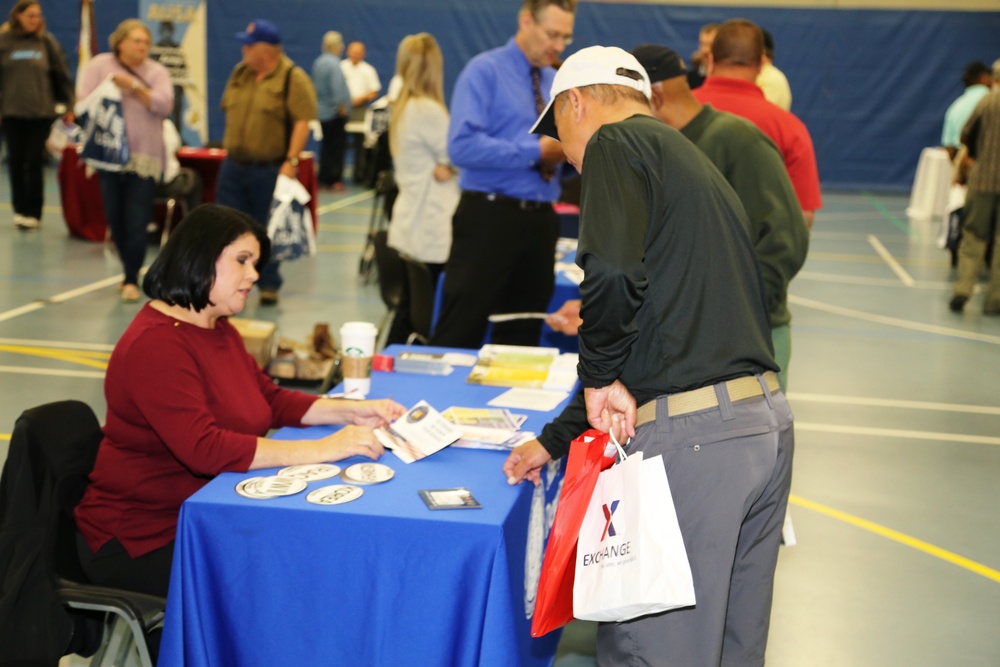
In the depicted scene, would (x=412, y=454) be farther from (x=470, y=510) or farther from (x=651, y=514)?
(x=651, y=514)

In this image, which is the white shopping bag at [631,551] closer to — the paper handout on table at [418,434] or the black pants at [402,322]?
the paper handout on table at [418,434]

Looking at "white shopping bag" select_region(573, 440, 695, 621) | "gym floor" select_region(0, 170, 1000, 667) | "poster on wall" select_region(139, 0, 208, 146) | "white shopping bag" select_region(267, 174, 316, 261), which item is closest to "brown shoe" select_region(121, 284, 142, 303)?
"gym floor" select_region(0, 170, 1000, 667)

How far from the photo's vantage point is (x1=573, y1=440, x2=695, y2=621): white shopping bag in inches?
73.4

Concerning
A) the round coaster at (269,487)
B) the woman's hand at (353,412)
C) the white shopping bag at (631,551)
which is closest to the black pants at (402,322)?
the woman's hand at (353,412)

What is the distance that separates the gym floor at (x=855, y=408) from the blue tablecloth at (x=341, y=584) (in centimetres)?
107

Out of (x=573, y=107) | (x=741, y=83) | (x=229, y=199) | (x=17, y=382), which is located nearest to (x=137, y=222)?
(x=229, y=199)

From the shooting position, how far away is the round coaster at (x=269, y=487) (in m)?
2.21

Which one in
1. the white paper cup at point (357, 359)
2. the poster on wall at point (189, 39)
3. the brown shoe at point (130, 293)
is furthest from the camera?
the poster on wall at point (189, 39)

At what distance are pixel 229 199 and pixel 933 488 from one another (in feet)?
15.8

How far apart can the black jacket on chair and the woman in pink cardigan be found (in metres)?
4.93

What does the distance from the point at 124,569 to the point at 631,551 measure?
4.08ft

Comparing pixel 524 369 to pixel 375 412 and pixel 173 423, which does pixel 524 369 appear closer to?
pixel 375 412

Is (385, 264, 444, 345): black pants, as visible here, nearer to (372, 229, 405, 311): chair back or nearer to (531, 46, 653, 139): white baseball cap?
(372, 229, 405, 311): chair back

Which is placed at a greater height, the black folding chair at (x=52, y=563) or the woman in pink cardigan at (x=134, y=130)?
the woman in pink cardigan at (x=134, y=130)
